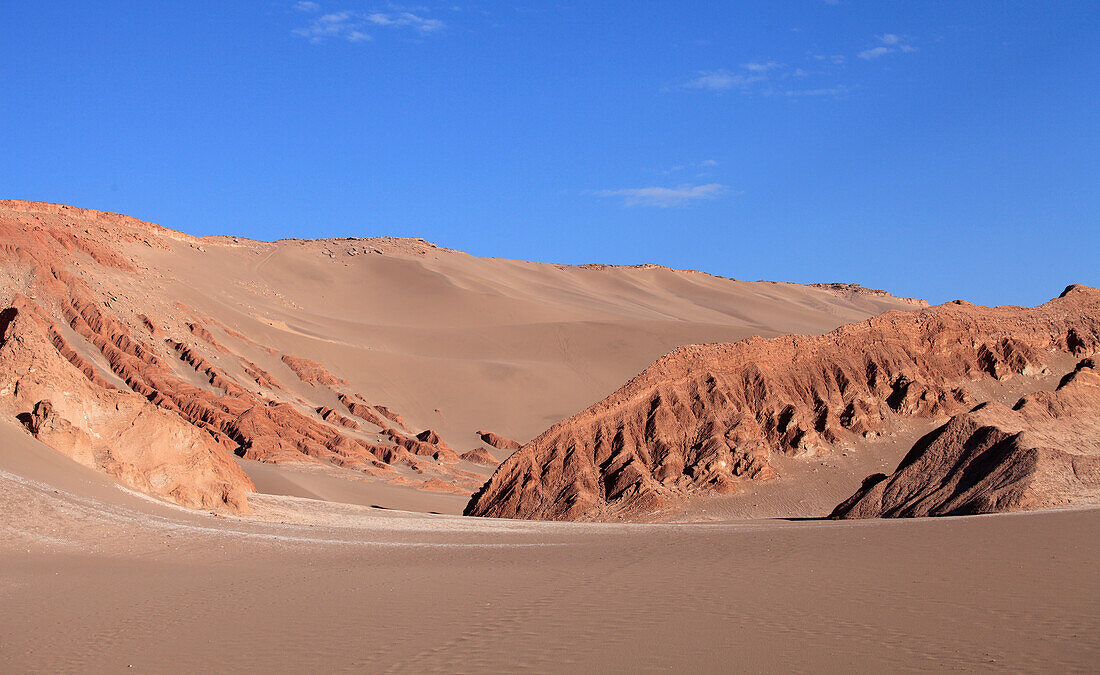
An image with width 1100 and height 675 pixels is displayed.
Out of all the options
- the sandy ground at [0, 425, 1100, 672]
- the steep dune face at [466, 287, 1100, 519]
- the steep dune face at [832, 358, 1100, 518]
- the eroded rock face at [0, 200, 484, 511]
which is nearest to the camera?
the sandy ground at [0, 425, 1100, 672]

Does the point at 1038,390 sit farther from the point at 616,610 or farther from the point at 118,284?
the point at 118,284

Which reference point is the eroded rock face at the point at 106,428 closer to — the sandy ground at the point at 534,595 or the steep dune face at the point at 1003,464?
the sandy ground at the point at 534,595

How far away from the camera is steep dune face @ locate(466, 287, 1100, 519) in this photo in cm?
2734

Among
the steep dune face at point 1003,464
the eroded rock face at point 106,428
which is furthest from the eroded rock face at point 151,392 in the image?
the steep dune face at point 1003,464

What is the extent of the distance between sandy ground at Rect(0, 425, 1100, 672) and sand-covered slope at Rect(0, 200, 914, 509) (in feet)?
14.3

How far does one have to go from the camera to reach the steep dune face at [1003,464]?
20.6 meters

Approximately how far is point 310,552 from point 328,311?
300 feet

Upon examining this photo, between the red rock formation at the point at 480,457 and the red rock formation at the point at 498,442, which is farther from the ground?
the red rock formation at the point at 498,442

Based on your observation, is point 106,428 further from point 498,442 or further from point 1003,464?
point 498,442

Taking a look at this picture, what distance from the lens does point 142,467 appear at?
2439cm

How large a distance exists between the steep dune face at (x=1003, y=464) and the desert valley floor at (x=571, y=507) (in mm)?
72

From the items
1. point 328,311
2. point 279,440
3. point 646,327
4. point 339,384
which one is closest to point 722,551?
point 279,440

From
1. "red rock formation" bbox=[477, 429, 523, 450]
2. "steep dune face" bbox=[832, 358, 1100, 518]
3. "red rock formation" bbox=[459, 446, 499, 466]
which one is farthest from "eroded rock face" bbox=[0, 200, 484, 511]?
"steep dune face" bbox=[832, 358, 1100, 518]

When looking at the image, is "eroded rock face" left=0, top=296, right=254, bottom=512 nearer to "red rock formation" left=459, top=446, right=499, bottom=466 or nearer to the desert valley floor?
the desert valley floor
